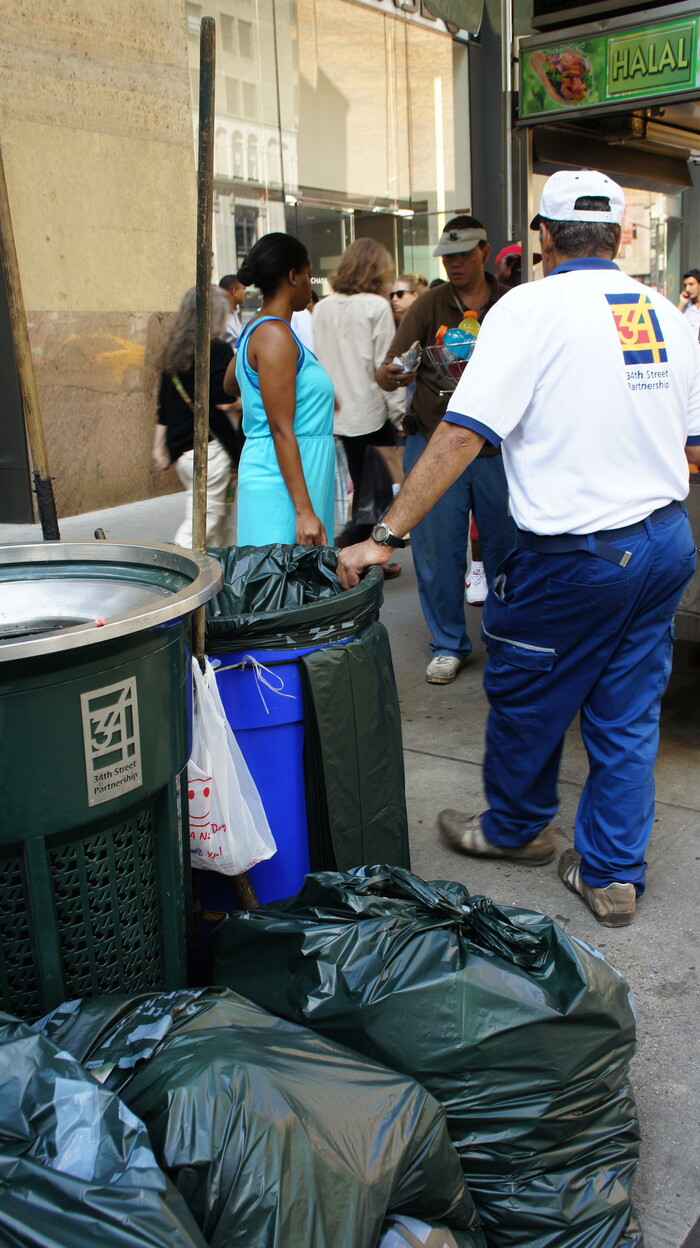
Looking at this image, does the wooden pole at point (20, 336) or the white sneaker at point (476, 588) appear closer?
the wooden pole at point (20, 336)

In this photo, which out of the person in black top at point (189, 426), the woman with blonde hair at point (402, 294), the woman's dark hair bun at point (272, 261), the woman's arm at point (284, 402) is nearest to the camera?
the woman's arm at point (284, 402)

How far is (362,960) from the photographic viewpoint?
1884 mm

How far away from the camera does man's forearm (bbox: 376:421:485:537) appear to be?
2604 mm

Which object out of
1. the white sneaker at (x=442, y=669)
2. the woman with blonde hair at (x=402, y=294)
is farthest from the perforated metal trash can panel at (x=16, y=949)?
the woman with blonde hair at (x=402, y=294)

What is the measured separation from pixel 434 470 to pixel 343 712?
2.03 ft

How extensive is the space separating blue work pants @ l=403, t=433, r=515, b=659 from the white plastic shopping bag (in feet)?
8.16

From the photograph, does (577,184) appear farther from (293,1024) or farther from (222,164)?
(222,164)

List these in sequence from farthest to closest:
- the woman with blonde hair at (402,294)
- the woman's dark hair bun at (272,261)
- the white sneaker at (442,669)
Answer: the woman with blonde hair at (402,294)
the white sneaker at (442,669)
the woman's dark hair bun at (272,261)

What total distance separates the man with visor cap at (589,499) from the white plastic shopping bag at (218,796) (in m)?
0.55

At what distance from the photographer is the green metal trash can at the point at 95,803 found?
1620 millimetres

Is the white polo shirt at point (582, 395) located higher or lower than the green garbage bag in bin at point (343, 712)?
higher

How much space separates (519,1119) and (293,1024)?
41cm

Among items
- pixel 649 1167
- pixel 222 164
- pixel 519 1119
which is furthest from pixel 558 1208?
pixel 222 164

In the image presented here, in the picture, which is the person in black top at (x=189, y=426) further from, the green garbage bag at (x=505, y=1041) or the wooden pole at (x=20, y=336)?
the green garbage bag at (x=505, y=1041)
